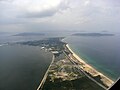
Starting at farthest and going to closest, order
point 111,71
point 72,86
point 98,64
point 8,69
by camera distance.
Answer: point 98,64
point 8,69
point 111,71
point 72,86

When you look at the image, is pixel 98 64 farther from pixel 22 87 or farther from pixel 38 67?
pixel 22 87

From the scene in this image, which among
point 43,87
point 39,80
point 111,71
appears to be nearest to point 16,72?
point 39,80

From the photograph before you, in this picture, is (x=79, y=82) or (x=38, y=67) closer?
(x=79, y=82)

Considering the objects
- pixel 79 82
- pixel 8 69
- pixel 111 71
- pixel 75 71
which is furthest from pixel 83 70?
pixel 8 69

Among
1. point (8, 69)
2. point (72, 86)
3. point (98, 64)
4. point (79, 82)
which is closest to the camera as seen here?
point (72, 86)

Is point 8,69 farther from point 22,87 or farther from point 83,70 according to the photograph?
point 83,70

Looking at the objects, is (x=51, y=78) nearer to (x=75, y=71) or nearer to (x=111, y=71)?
(x=75, y=71)

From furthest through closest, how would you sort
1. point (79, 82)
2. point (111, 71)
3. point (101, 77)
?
1. point (111, 71)
2. point (101, 77)
3. point (79, 82)

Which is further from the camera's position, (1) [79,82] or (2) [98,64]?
(2) [98,64]

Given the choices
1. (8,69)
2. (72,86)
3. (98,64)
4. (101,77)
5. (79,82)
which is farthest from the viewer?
(98,64)
